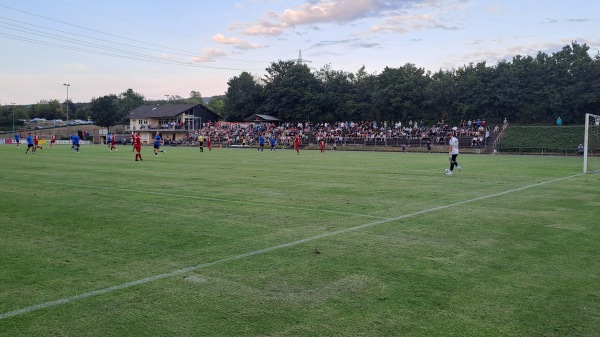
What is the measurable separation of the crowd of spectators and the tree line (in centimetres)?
222

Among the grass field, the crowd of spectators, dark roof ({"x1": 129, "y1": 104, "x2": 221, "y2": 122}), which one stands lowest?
the grass field

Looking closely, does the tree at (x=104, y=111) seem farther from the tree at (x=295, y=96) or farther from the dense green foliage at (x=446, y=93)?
the tree at (x=295, y=96)

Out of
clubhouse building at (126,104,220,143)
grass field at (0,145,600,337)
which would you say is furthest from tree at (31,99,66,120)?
grass field at (0,145,600,337)

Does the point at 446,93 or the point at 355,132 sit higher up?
the point at 446,93

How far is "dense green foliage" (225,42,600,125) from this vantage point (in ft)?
189

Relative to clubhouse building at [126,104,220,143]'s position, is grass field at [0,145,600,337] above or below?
below

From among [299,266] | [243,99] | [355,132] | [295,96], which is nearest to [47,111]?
[243,99]

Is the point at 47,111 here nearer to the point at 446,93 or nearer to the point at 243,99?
the point at 243,99

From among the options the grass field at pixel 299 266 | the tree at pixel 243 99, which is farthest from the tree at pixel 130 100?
the grass field at pixel 299 266

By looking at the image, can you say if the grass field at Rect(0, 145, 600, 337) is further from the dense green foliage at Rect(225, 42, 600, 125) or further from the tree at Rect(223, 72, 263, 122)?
the tree at Rect(223, 72, 263, 122)

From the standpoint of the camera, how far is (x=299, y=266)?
6574mm

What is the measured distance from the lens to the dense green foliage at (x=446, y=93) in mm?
57594

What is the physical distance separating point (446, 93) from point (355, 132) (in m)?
13.6

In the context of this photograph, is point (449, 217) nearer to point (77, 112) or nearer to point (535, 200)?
point (535, 200)
